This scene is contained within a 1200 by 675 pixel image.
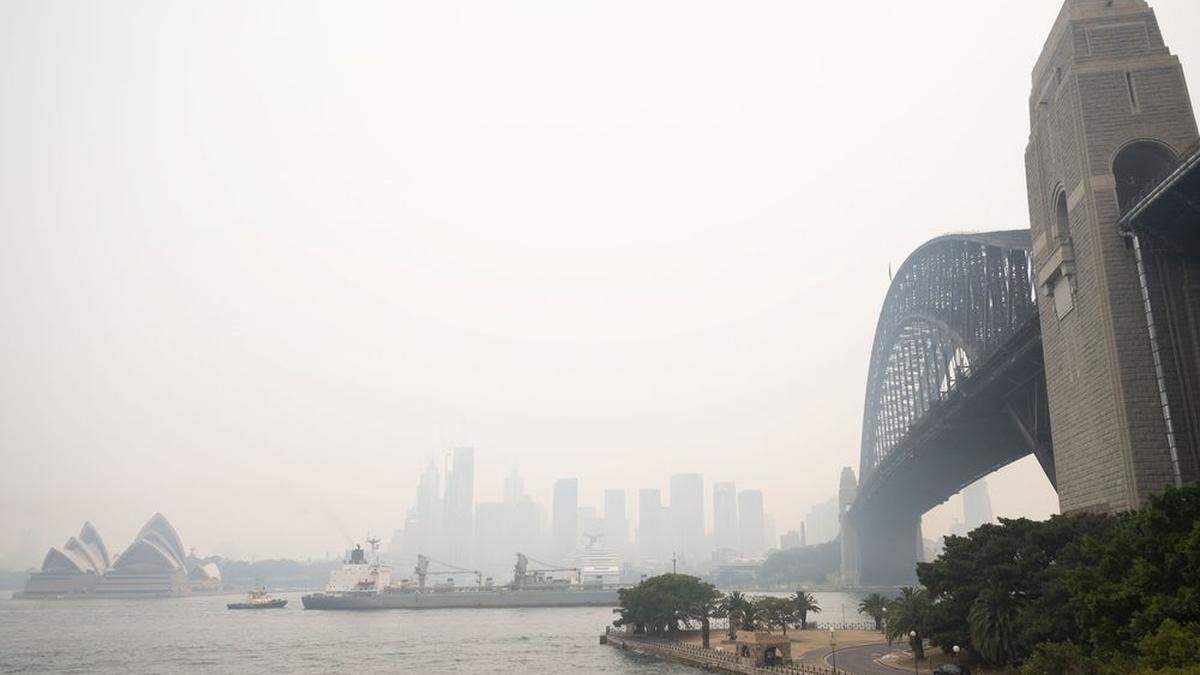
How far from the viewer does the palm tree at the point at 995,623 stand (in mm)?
38406

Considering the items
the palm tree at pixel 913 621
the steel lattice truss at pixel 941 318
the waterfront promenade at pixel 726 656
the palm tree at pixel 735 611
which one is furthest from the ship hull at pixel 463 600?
the palm tree at pixel 913 621

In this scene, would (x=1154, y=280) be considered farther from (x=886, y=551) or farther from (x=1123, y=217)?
(x=886, y=551)

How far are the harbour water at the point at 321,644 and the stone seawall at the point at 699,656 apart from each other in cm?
139

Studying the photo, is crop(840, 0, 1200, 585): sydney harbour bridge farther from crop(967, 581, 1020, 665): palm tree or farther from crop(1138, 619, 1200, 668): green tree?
crop(1138, 619, 1200, 668): green tree

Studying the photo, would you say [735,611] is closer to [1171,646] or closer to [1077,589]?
[1077,589]

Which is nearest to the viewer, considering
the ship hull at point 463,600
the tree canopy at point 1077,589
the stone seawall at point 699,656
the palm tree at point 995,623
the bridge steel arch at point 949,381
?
the tree canopy at point 1077,589

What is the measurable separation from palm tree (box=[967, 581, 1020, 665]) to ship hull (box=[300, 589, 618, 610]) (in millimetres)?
116727

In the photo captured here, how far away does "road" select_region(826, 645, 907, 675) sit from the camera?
45894 millimetres

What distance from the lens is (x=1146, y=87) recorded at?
126 feet

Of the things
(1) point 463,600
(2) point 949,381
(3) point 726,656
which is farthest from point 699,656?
(1) point 463,600

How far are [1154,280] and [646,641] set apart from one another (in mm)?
49244

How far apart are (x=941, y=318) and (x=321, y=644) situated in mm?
69379

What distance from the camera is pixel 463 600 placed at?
148 m

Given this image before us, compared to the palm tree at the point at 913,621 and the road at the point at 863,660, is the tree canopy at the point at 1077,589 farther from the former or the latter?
the road at the point at 863,660
